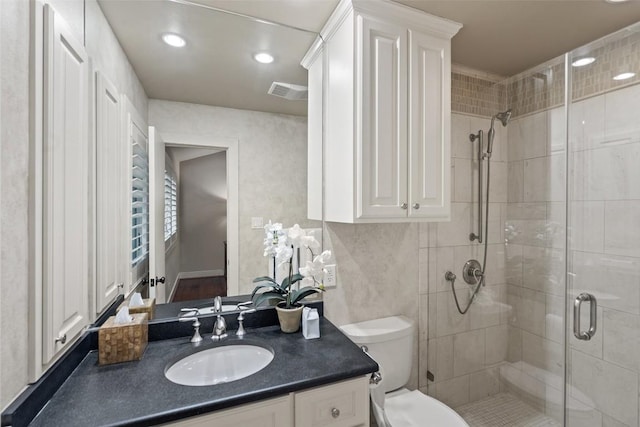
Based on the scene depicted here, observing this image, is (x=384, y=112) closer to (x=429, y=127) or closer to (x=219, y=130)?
(x=429, y=127)

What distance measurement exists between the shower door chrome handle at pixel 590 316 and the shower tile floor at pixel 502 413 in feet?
1.89

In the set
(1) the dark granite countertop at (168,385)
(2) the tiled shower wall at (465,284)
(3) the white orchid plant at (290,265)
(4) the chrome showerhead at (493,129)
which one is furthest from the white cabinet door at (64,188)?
Result: (4) the chrome showerhead at (493,129)

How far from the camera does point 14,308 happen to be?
77 centimetres

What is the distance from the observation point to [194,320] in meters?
1.40

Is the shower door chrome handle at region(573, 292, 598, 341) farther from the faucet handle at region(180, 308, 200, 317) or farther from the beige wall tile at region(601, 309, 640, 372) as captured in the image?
the faucet handle at region(180, 308, 200, 317)

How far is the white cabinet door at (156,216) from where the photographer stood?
141 cm

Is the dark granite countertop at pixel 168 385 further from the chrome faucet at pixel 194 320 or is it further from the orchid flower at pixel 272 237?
the orchid flower at pixel 272 237

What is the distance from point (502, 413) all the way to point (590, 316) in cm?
85

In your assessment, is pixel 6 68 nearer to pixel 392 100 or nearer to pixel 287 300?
pixel 287 300

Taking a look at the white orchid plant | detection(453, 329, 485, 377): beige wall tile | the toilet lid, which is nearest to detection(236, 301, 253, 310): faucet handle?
the white orchid plant

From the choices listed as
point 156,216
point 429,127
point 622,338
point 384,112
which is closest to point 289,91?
point 384,112

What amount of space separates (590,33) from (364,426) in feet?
7.67

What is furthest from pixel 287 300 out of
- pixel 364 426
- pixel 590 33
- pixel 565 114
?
pixel 590 33

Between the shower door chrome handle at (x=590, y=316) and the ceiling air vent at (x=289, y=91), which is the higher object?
the ceiling air vent at (x=289, y=91)
